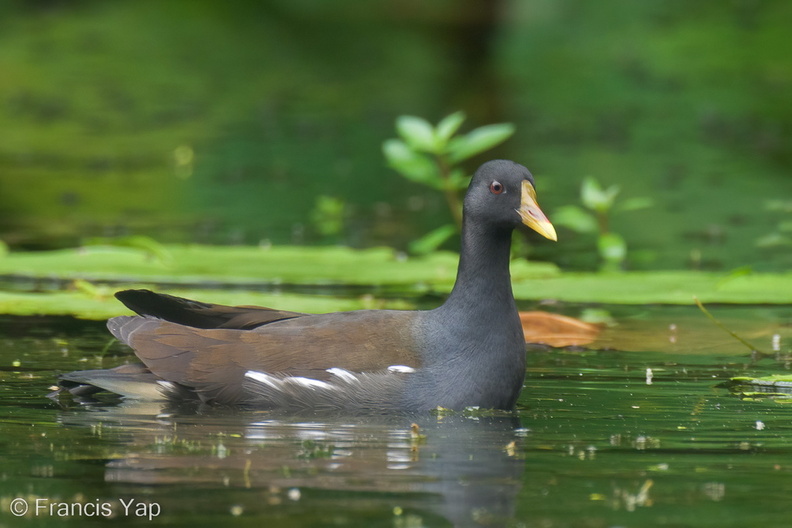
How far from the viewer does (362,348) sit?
249 inches

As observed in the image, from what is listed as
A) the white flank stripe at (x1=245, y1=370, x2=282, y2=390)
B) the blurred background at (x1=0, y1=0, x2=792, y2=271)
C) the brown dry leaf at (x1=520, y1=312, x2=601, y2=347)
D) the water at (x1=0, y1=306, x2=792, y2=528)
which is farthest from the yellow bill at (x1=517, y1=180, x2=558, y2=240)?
the blurred background at (x1=0, y1=0, x2=792, y2=271)

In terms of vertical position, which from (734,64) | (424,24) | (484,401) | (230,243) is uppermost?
(424,24)

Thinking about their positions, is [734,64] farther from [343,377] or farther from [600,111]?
[343,377]

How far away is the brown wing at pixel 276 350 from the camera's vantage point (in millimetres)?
6305

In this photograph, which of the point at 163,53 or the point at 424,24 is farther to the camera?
the point at 424,24

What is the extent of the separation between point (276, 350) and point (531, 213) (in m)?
1.28

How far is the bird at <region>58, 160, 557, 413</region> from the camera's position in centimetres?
625

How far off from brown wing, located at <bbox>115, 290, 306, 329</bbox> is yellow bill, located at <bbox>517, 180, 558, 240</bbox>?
1.13 meters

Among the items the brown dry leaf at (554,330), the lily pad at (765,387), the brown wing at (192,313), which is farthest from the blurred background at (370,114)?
the brown wing at (192,313)

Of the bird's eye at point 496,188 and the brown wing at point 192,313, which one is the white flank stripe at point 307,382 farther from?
the bird's eye at point 496,188

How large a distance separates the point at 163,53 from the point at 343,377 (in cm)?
2566

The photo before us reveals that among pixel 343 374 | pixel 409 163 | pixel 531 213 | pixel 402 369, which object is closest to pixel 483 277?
pixel 531 213

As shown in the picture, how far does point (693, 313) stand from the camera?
9305mm

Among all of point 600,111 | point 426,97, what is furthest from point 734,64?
point 426,97
